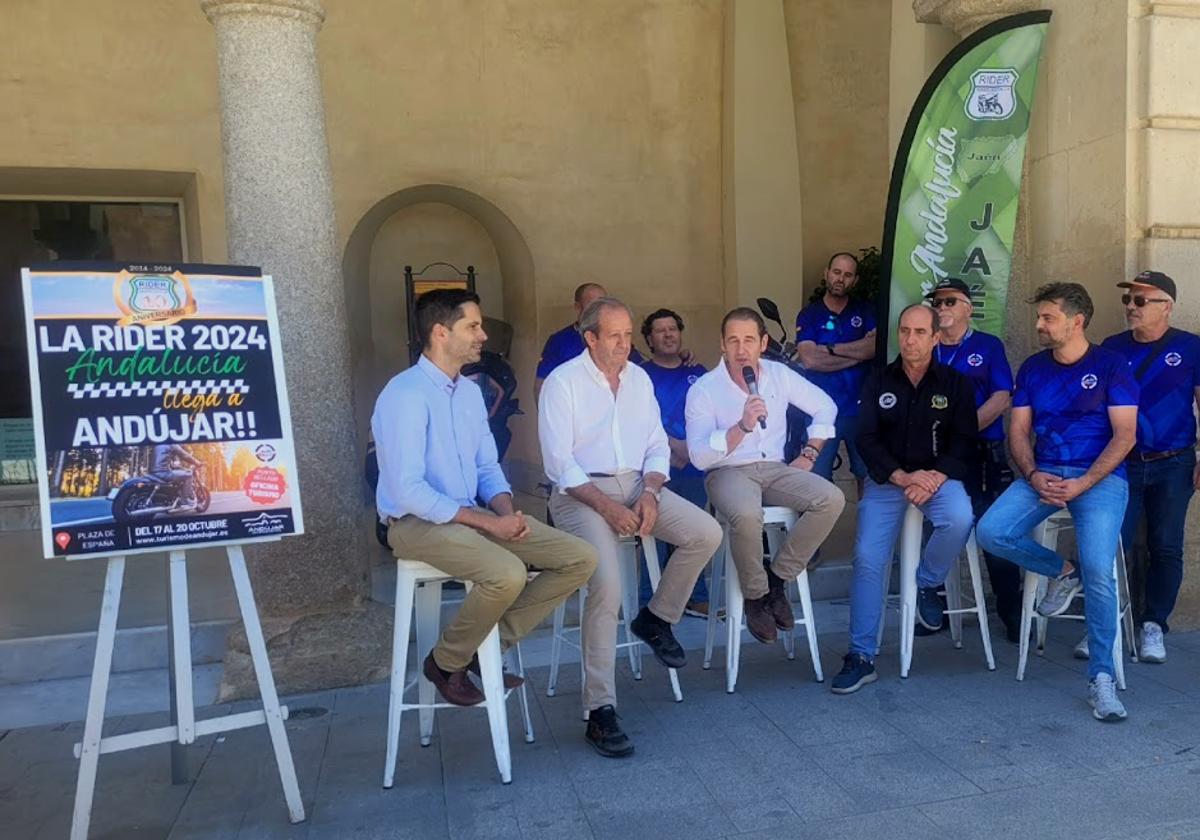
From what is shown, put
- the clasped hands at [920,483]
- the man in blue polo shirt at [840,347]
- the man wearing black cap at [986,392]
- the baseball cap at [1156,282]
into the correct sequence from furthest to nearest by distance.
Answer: the man in blue polo shirt at [840,347] < the man wearing black cap at [986,392] < the baseball cap at [1156,282] < the clasped hands at [920,483]

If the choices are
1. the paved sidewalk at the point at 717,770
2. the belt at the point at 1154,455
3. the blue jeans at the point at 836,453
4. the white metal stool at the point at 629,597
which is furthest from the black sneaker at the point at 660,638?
the belt at the point at 1154,455

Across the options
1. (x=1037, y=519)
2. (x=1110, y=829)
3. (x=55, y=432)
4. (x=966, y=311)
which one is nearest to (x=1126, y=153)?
(x=966, y=311)

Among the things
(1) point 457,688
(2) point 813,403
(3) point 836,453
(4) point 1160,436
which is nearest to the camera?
(1) point 457,688

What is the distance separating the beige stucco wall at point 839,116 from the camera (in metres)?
8.09

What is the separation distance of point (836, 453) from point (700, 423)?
127 centimetres

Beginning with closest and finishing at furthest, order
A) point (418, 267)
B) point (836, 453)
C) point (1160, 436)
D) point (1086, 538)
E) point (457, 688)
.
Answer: point (457, 688) < point (1086, 538) < point (1160, 436) < point (836, 453) < point (418, 267)

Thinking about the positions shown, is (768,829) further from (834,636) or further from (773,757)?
(834,636)

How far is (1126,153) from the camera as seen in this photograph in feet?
16.1

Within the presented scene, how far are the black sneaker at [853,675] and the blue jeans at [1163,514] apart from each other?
1398 millimetres

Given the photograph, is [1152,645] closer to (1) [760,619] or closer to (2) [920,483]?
(2) [920,483]

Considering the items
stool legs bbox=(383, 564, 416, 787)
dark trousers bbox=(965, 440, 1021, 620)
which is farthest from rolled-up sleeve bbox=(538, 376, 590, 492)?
dark trousers bbox=(965, 440, 1021, 620)

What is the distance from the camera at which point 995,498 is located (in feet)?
15.8

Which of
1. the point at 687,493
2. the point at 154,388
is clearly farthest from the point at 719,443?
the point at 154,388

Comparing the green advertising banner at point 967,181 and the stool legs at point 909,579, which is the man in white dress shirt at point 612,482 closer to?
the stool legs at point 909,579
